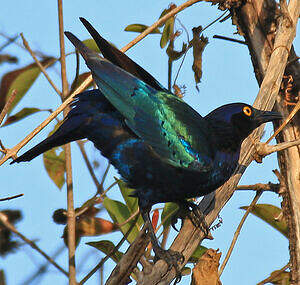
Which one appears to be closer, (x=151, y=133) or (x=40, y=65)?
(x=151, y=133)

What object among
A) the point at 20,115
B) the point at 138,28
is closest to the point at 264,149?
the point at 138,28

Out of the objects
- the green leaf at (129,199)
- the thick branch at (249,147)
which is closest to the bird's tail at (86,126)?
the green leaf at (129,199)

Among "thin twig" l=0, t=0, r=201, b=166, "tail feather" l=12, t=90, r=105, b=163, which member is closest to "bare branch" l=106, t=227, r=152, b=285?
"thin twig" l=0, t=0, r=201, b=166

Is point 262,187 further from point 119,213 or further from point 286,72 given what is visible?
point 119,213

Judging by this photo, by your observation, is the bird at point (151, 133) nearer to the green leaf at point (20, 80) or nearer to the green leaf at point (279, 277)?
the green leaf at point (20, 80)

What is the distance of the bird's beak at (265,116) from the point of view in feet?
12.5

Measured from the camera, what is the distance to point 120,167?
3797 mm

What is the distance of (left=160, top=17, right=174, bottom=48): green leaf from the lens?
4.15 m

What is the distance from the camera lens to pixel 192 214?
3.55m

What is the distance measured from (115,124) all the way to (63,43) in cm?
65

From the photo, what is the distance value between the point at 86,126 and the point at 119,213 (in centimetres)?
64

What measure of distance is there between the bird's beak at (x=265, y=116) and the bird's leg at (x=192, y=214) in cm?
74

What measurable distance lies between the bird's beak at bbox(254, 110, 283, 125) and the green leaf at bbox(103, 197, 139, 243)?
3.60 feet

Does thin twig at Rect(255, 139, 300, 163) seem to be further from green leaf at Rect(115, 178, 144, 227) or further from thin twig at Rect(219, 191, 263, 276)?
green leaf at Rect(115, 178, 144, 227)
